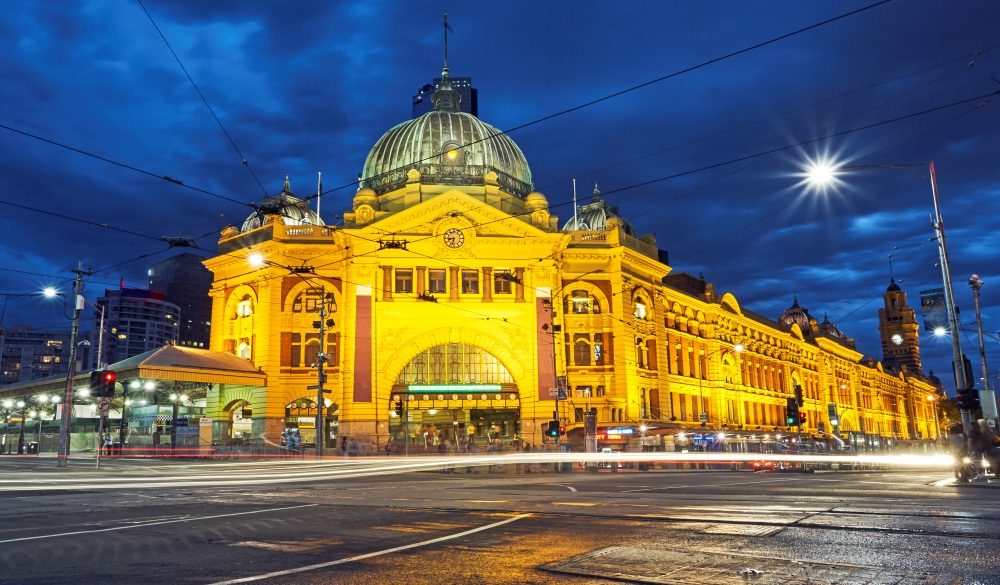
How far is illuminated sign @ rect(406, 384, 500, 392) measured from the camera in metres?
54.7

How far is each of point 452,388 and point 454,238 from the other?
10.8 m

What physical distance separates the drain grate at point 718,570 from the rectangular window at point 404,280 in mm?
48398

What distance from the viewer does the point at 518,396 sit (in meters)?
55.7

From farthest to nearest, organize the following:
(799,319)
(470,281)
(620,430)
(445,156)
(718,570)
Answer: (799,319) < (445,156) < (470,281) < (620,430) < (718,570)

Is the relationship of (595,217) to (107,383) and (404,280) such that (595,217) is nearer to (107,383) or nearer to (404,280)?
(404,280)

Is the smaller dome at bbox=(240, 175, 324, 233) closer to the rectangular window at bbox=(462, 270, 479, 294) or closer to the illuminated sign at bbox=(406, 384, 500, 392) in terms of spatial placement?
the rectangular window at bbox=(462, 270, 479, 294)

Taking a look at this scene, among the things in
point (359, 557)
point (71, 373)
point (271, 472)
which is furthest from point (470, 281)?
point (359, 557)

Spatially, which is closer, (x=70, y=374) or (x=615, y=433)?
(x=70, y=374)

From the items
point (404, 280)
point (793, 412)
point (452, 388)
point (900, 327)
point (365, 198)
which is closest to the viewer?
point (793, 412)

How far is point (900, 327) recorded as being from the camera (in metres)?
175

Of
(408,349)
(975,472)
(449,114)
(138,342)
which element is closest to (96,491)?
(975,472)

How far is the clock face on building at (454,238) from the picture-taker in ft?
184

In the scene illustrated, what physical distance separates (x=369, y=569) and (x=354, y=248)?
49474 millimetres

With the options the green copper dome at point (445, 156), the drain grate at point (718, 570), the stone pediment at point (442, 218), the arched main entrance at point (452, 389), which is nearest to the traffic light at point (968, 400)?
the drain grate at point (718, 570)
